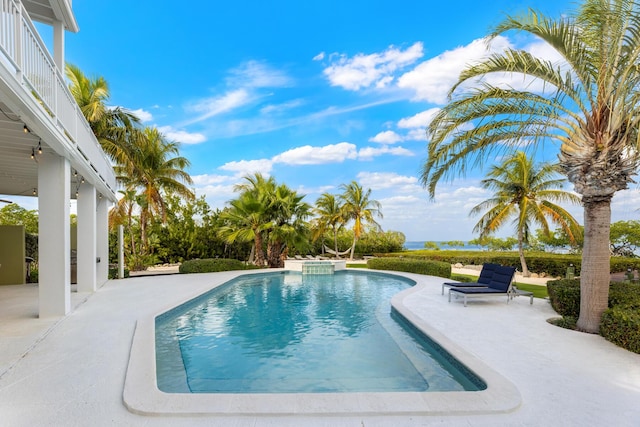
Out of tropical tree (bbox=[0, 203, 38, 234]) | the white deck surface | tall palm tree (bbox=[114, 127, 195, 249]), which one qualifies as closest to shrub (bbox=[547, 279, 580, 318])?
the white deck surface

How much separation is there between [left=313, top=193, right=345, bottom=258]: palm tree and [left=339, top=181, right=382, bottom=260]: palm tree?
584 millimetres

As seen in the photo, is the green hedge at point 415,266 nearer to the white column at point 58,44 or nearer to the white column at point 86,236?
the white column at point 86,236

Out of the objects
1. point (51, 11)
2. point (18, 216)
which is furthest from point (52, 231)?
point (18, 216)

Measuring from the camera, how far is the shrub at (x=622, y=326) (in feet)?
18.1

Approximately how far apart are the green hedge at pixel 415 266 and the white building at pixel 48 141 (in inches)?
500

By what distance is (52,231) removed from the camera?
7.50 metres

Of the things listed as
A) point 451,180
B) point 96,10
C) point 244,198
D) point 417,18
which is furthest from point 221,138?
point 451,180

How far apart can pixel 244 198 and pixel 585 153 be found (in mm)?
15683

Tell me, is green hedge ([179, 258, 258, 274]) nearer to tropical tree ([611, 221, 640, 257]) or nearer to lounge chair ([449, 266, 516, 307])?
lounge chair ([449, 266, 516, 307])

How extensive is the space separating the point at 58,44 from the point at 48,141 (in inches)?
131

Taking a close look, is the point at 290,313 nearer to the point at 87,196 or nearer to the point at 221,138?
the point at 87,196

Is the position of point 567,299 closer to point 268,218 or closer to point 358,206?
point 268,218

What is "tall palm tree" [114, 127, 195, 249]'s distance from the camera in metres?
19.3

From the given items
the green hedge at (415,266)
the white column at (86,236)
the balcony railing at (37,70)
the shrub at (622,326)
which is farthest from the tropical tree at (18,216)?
the shrub at (622,326)
